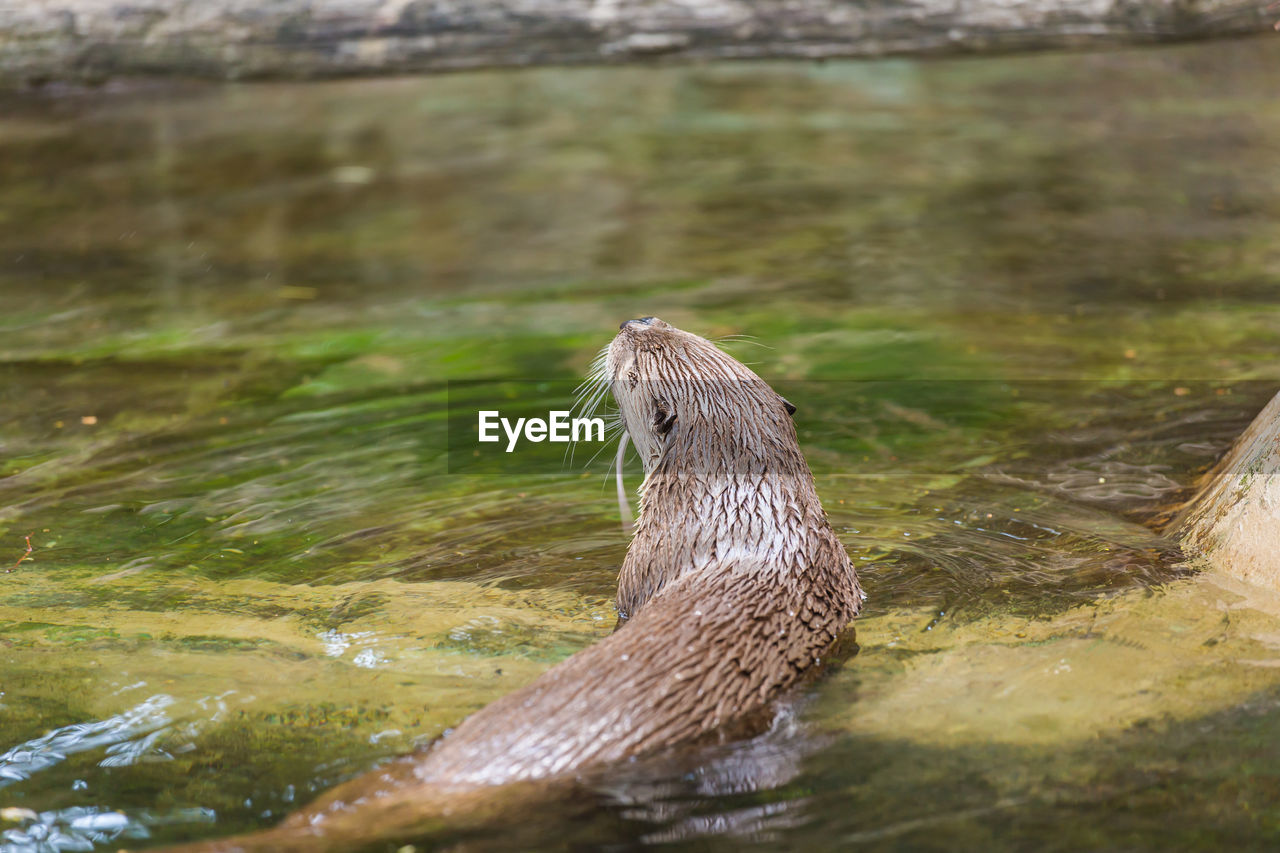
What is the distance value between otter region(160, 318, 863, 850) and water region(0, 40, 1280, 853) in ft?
0.32

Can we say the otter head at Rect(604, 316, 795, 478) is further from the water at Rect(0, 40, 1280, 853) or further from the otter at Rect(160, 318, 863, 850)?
the water at Rect(0, 40, 1280, 853)

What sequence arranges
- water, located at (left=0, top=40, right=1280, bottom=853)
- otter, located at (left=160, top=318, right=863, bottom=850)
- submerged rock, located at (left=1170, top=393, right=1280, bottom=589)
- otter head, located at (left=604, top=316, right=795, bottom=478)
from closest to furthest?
otter, located at (left=160, top=318, right=863, bottom=850)
water, located at (left=0, top=40, right=1280, bottom=853)
submerged rock, located at (left=1170, top=393, right=1280, bottom=589)
otter head, located at (left=604, top=316, right=795, bottom=478)

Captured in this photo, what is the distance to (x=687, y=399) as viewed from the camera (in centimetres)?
345

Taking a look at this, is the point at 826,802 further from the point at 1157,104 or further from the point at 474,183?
the point at 1157,104

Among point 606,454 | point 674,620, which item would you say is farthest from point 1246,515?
point 606,454

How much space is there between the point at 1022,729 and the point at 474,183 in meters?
6.14

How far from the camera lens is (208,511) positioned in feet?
13.4

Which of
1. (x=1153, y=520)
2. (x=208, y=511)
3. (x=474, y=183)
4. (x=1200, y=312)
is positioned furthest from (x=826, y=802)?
(x=474, y=183)

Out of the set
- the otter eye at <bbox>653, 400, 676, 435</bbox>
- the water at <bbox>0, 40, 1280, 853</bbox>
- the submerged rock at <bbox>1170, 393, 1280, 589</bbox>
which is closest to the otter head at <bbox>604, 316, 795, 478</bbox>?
the otter eye at <bbox>653, 400, 676, 435</bbox>

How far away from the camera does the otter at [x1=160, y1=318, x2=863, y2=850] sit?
7.85 ft

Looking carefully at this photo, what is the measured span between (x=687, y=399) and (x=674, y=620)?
2.57 ft

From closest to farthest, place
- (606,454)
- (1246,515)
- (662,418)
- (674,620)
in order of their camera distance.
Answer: (674,620) < (1246,515) < (662,418) < (606,454)

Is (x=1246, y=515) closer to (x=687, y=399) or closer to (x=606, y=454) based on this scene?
(x=687, y=399)

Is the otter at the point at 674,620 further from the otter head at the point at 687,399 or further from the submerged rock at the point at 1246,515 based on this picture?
the submerged rock at the point at 1246,515
